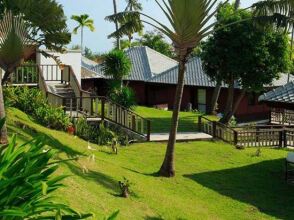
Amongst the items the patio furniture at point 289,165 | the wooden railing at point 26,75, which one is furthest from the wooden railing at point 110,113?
the patio furniture at point 289,165

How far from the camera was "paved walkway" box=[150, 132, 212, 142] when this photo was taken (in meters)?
23.4

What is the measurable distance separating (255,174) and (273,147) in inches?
276

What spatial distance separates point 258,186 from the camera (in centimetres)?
1702

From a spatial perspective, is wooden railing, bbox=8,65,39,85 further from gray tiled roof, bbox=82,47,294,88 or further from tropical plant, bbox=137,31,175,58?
tropical plant, bbox=137,31,175,58

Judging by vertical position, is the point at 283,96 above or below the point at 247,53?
below

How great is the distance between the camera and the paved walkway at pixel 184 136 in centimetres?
2341

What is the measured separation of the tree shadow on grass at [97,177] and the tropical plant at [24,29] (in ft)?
6.18

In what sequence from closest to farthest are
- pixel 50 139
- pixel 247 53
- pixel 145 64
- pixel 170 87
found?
pixel 50 139
pixel 247 53
pixel 170 87
pixel 145 64

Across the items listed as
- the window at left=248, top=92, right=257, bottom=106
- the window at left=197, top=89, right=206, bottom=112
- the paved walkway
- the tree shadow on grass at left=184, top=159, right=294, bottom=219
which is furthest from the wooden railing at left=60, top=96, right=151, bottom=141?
the window at left=248, top=92, right=257, bottom=106

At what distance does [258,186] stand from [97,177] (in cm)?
632

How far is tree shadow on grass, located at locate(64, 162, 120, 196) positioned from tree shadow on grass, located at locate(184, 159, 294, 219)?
12.6 feet

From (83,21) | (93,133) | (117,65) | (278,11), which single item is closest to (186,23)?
(278,11)

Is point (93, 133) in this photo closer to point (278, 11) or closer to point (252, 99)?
point (278, 11)

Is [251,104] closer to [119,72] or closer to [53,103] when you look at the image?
[119,72]
